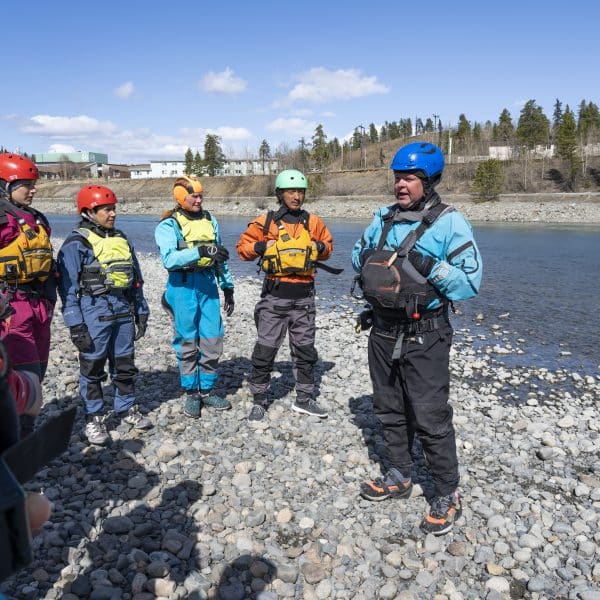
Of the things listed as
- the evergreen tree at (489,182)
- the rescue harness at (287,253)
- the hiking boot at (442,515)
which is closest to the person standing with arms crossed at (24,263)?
the rescue harness at (287,253)

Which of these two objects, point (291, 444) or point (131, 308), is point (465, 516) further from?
point (131, 308)

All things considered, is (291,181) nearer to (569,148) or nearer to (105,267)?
(105,267)

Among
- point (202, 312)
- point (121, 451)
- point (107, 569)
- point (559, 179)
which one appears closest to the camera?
point (107, 569)

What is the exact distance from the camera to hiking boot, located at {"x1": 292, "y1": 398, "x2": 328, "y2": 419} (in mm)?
6598

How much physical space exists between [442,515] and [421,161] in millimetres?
3061

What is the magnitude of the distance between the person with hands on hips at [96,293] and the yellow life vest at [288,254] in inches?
64.5

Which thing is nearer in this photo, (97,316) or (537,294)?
(97,316)

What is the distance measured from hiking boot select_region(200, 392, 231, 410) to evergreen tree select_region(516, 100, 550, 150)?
303 feet

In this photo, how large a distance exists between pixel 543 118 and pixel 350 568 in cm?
10554

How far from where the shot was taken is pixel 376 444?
5.91 meters

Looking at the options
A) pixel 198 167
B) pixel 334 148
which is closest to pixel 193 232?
pixel 198 167

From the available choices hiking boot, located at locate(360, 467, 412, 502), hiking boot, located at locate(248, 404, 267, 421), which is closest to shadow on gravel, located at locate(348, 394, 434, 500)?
hiking boot, located at locate(360, 467, 412, 502)

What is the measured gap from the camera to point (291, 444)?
5.93 metres

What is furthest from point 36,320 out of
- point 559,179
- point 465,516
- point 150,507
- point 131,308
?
point 559,179
